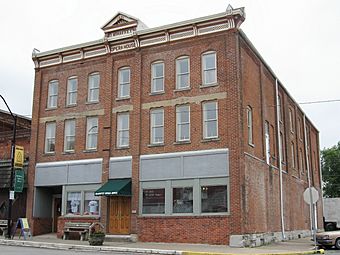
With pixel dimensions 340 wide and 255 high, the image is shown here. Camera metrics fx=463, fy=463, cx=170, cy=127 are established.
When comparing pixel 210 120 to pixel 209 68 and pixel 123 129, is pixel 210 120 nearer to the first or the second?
pixel 209 68

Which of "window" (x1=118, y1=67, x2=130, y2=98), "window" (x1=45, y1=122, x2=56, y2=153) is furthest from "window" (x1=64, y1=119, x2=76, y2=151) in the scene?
"window" (x1=118, y1=67, x2=130, y2=98)

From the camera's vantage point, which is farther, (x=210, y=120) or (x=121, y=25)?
(x=121, y=25)


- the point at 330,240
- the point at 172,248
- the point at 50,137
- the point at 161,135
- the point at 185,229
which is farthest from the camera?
the point at 50,137

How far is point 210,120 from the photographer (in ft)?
83.7

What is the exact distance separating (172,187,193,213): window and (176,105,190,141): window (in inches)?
114

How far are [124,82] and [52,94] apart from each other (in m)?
5.92

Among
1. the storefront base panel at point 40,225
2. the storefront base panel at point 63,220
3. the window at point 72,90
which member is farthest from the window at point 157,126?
the storefront base panel at point 40,225

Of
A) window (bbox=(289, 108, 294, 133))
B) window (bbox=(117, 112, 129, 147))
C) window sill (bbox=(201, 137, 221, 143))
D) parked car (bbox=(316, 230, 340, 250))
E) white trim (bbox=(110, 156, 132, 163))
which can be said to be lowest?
parked car (bbox=(316, 230, 340, 250))

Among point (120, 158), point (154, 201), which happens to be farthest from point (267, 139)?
point (120, 158)

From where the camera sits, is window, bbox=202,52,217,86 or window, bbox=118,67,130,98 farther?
window, bbox=118,67,130,98

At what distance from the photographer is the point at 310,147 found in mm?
44500

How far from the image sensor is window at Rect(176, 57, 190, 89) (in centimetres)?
2681

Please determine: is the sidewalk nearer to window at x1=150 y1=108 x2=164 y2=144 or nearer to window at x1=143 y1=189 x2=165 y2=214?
window at x1=143 y1=189 x2=165 y2=214

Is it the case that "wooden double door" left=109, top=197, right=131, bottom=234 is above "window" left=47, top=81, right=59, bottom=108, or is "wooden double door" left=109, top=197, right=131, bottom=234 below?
below
